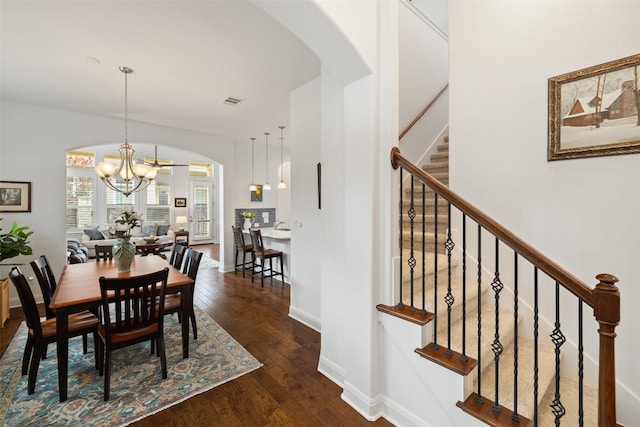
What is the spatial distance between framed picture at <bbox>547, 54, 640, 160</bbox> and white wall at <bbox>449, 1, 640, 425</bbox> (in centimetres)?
7

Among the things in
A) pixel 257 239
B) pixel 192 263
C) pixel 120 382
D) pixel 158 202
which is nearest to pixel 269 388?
pixel 120 382

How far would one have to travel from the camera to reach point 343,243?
87.2 inches

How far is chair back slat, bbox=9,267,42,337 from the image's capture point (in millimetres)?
2021

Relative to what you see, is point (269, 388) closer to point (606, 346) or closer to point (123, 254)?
point (123, 254)

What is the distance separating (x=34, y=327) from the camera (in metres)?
2.12

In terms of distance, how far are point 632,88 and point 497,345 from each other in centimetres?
191

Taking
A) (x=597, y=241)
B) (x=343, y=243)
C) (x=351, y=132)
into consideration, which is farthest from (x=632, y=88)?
(x=343, y=243)

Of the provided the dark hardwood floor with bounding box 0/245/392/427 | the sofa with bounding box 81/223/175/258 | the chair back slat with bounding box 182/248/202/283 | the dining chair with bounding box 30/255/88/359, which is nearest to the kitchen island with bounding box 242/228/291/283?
the dark hardwood floor with bounding box 0/245/392/427

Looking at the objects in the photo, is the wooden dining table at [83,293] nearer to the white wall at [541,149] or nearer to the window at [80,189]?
the white wall at [541,149]

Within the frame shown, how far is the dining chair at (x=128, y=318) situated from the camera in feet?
6.74

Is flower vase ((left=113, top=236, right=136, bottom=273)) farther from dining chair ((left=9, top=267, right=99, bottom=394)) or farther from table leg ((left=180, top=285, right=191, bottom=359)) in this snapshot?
table leg ((left=180, top=285, right=191, bottom=359))

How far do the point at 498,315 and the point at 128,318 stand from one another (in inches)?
106

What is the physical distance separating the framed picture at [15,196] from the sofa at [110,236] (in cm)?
258

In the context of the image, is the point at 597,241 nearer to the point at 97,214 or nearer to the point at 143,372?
the point at 143,372
